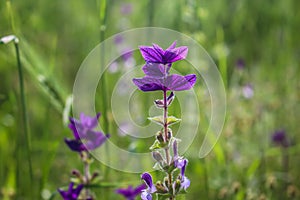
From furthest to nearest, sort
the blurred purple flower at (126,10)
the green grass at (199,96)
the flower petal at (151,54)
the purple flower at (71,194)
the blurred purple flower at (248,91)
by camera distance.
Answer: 1. the blurred purple flower at (126,10)
2. the blurred purple flower at (248,91)
3. the green grass at (199,96)
4. the purple flower at (71,194)
5. the flower petal at (151,54)

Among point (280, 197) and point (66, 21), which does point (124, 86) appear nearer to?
point (280, 197)

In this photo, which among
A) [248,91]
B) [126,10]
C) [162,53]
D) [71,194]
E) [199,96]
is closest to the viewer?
[162,53]

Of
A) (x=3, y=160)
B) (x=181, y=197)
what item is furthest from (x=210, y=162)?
(x=181, y=197)

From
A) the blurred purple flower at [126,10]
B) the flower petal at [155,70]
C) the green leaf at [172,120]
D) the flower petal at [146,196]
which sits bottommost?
the flower petal at [146,196]

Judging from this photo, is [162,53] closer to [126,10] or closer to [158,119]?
[158,119]

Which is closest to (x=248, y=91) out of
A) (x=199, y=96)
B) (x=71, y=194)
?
(x=199, y=96)

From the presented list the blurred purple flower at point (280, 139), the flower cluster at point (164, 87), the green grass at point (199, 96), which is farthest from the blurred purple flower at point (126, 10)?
the flower cluster at point (164, 87)

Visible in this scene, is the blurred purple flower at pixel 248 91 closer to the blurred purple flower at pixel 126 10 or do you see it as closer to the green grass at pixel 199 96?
the green grass at pixel 199 96
